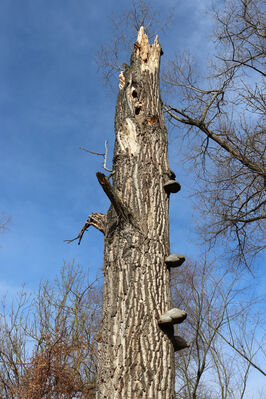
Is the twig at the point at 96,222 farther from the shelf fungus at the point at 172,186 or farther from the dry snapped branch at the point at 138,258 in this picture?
the shelf fungus at the point at 172,186

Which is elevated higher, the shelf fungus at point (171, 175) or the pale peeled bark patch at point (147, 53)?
the pale peeled bark patch at point (147, 53)

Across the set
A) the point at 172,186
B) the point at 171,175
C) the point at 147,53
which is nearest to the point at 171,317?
the point at 172,186

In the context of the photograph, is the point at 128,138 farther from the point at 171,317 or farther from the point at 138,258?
the point at 171,317

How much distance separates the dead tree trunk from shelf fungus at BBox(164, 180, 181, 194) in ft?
0.07

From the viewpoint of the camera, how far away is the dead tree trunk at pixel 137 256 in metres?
2.81

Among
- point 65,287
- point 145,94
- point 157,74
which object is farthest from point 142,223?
point 65,287

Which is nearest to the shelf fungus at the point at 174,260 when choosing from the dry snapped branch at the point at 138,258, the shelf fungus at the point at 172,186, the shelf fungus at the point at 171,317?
the dry snapped branch at the point at 138,258

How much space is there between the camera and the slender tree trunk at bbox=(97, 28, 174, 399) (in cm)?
281

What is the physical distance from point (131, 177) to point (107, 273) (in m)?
1.00

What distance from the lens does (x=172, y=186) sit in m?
3.67

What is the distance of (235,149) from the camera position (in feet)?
26.0

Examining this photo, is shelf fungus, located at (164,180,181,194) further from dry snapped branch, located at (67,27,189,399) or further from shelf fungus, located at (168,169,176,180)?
shelf fungus, located at (168,169,176,180)

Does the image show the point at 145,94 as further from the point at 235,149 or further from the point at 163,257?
the point at 235,149

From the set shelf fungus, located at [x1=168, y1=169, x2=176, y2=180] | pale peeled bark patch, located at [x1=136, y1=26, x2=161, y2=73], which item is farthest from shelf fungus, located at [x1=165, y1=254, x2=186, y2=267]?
pale peeled bark patch, located at [x1=136, y1=26, x2=161, y2=73]
